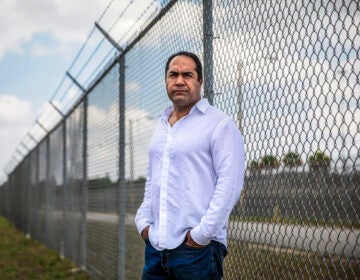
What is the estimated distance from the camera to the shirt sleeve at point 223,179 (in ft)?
7.01

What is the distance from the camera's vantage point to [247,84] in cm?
283

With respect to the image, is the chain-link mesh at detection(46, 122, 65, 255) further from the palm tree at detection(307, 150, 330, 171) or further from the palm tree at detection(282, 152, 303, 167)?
the palm tree at detection(307, 150, 330, 171)

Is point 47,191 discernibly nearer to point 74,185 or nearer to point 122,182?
point 74,185

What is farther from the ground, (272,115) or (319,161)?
(272,115)

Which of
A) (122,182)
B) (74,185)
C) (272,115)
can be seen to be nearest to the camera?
(272,115)

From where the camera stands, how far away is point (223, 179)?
2.17 m

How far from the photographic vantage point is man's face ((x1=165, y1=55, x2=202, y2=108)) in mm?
2457

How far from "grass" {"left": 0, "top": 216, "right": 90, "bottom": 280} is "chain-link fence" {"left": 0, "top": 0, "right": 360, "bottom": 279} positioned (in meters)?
2.47

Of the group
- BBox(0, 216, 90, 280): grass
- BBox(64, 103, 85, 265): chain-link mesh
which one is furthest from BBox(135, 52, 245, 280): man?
BBox(64, 103, 85, 265): chain-link mesh

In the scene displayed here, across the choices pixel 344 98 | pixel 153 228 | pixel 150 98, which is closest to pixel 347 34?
pixel 344 98

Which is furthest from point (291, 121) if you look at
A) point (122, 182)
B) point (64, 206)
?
point (64, 206)

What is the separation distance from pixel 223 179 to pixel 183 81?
578mm

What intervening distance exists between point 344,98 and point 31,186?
47.6 ft

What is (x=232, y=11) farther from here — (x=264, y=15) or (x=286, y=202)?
(x=286, y=202)
